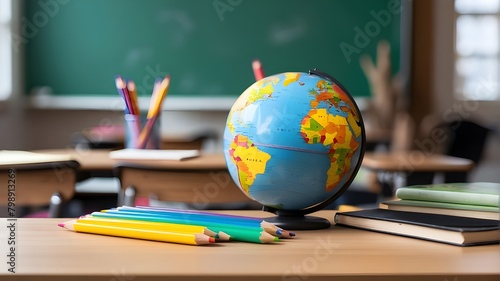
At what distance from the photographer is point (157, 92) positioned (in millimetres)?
2916

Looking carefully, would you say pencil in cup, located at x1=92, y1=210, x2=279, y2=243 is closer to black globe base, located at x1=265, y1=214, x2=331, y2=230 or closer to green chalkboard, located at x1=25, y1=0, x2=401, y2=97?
black globe base, located at x1=265, y1=214, x2=331, y2=230

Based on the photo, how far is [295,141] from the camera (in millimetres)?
1094

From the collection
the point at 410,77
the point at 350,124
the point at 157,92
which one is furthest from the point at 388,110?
the point at 350,124

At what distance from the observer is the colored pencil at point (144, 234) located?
0.98m

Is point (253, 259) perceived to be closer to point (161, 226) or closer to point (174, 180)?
point (161, 226)

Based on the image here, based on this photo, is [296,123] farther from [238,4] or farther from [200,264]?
[238,4]

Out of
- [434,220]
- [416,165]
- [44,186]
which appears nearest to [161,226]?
[434,220]

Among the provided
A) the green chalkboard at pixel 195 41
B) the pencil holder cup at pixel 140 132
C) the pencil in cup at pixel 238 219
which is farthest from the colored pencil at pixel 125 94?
the green chalkboard at pixel 195 41

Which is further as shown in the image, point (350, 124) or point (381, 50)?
point (381, 50)

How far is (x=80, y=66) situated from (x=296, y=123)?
570 centimetres

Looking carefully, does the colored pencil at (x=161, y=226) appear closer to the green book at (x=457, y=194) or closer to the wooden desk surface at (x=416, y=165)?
the green book at (x=457, y=194)

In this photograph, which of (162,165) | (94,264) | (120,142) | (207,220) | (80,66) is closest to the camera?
(94,264)

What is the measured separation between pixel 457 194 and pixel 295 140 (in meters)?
0.29

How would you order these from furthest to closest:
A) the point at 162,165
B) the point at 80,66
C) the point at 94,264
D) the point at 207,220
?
the point at 80,66
the point at 162,165
the point at 207,220
the point at 94,264
